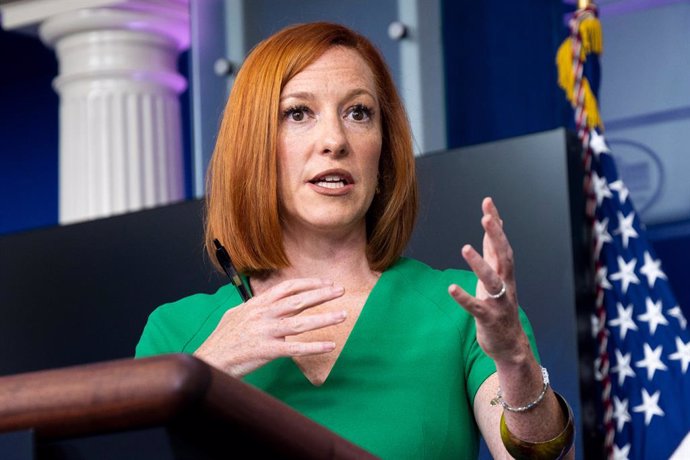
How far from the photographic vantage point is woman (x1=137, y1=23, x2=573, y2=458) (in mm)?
1482

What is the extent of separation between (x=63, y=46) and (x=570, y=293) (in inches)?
78.0

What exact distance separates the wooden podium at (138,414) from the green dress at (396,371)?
26.7 inches

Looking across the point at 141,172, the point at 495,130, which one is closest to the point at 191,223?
the point at 495,130

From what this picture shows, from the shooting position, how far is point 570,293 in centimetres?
226

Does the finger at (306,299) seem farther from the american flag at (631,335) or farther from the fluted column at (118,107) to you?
the fluted column at (118,107)

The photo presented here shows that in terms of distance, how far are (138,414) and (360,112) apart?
3.27 feet

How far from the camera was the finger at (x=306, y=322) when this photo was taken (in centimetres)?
134

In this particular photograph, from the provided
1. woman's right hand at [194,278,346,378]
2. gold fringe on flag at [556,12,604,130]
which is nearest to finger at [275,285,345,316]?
woman's right hand at [194,278,346,378]

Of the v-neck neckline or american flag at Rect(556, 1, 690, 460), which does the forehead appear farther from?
american flag at Rect(556, 1, 690, 460)

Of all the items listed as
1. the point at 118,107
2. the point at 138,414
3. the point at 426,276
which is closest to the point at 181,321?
the point at 426,276

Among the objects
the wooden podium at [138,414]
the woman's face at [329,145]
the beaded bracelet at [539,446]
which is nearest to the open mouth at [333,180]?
the woman's face at [329,145]

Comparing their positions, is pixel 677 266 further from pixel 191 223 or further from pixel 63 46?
pixel 63 46

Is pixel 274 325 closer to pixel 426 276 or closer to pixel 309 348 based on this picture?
pixel 309 348

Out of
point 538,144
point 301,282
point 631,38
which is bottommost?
point 301,282
